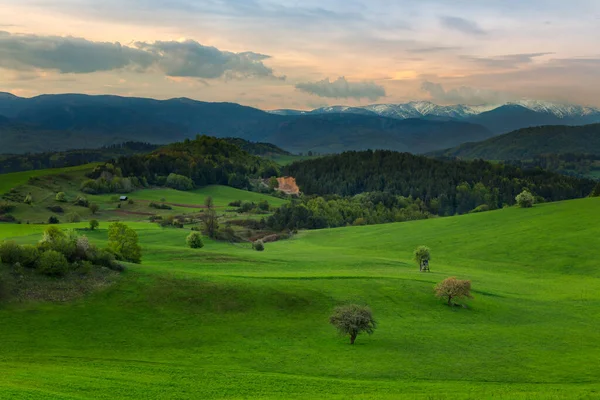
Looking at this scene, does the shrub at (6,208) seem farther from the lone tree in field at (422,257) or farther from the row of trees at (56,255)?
the lone tree in field at (422,257)

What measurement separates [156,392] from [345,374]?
598 inches

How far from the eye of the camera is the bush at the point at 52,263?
5531 centimetres

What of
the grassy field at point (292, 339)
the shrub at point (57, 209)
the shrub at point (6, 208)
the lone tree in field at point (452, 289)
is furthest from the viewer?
the shrub at point (57, 209)

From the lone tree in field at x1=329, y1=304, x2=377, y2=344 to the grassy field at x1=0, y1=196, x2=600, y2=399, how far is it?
4.87 ft

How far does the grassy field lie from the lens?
120 ft

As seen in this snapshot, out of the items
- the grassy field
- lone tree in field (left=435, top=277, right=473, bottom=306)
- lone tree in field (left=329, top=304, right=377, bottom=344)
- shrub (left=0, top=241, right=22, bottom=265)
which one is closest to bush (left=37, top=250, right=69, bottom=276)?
shrub (left=0, top=241, right=22, bottom=265)

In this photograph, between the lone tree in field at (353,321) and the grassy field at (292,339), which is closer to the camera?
the grassy field at (292,339)

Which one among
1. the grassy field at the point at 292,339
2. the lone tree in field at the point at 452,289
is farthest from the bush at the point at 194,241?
the lone tree in field at the point at 452,289

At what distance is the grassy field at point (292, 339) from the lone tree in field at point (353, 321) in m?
1.48

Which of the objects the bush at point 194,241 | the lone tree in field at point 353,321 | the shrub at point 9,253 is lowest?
the bush at point 194,241

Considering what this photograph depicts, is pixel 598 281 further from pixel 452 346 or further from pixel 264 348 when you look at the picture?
pixel 264 348

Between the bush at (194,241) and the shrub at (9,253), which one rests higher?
the shrub at (9,253)

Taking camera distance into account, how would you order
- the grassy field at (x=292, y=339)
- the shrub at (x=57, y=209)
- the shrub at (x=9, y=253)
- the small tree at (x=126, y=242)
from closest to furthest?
the grassy field at (x=292, y=339) → the shrub at (x=9, y=253) → the small tree at (x=126, y=242) → the shrub at (x=57, y=209)

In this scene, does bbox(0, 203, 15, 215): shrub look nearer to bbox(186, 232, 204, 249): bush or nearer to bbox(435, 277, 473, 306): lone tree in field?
bbox(186, 232, 204, 249): bush
